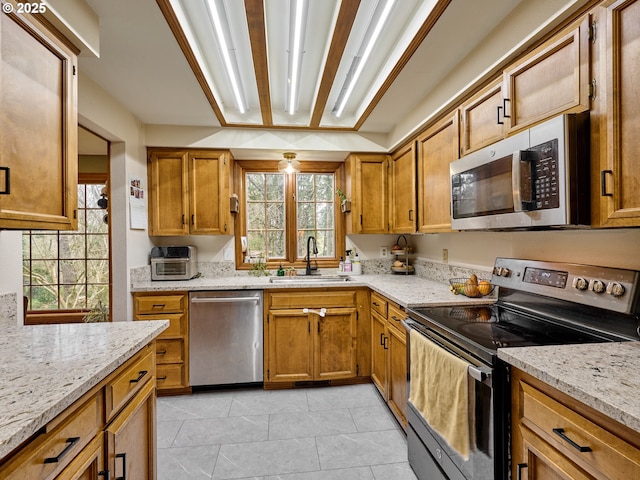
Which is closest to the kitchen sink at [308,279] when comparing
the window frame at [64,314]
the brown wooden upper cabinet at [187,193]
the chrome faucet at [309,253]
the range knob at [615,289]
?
the chrome faucet at [309,253]

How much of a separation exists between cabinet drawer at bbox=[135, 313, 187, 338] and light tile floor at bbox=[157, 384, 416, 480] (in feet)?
1.73

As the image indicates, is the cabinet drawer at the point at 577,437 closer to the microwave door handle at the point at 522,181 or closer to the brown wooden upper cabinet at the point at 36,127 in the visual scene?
Result: the microwave door handle at the point at 522,181

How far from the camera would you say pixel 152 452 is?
56.3 inches

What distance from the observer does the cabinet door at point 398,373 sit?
2.04 metres

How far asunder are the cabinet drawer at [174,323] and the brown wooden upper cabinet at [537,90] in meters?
2.53

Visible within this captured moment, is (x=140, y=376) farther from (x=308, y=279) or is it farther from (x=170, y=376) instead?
(x=308, y=279)

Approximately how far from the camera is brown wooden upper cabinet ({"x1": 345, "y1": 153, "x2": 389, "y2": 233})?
10.5 ft

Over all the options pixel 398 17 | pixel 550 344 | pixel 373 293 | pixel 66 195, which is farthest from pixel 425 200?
pixel 66 195

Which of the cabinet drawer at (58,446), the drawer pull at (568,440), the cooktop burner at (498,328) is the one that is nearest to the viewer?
the cabinet drawer at (58,446)

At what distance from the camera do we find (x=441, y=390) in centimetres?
144

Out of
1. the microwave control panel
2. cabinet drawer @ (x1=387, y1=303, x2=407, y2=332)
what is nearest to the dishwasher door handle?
cabinet drawer @ (x1=387, y1=303, x2=407, y2=332)

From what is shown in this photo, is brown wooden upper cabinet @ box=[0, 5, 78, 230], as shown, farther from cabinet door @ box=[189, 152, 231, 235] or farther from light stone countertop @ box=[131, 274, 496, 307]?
cabinet door @ box=[189, 152, 231, 235]

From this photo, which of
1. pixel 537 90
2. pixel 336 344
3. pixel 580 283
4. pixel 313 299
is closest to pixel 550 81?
pixel 537 90

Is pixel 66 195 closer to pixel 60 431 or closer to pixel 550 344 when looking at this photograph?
pixel 60 431
